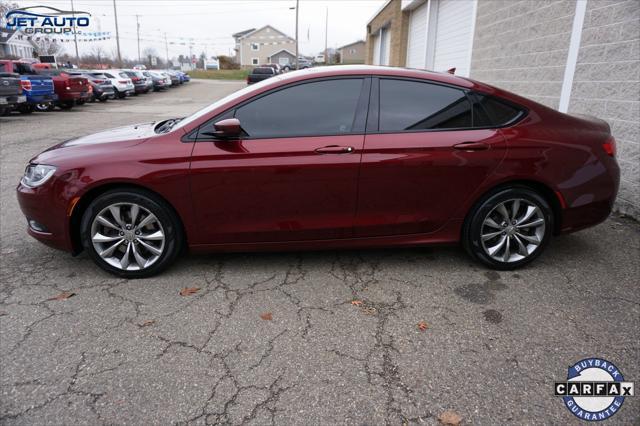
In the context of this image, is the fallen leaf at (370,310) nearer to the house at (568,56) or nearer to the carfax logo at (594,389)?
the carfax logo at (594,389)

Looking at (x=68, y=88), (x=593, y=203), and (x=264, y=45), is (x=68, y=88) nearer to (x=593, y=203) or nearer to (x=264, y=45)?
(x=593, y=203)

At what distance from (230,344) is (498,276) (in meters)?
2.25

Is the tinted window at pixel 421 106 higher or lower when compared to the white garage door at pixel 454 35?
lower

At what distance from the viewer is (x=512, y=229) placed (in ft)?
11.8

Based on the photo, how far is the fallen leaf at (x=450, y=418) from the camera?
83.2 inches

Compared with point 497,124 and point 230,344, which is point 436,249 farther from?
point 230,344

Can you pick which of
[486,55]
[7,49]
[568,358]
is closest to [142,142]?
[568,358]

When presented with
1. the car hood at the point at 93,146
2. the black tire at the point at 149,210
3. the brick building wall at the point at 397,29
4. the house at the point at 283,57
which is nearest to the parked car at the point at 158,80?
the brick building wall at the point at 397,29

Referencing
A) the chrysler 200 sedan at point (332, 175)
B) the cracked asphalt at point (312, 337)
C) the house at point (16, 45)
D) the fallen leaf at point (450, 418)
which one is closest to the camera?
the fallen leaf at point (450, 418)

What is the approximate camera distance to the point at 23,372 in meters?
2.44

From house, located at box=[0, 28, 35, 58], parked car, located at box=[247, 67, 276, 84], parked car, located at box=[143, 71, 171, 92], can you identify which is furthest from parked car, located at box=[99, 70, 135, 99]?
house, located at box=[0, 28, 35, 58]

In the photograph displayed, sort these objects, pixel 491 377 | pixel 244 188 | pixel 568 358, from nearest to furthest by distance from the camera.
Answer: pixel 491 377
pixel 568 358
pixel 244 188

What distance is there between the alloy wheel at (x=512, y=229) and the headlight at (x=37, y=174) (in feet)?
11.4

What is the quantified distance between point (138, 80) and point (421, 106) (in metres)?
29.3
